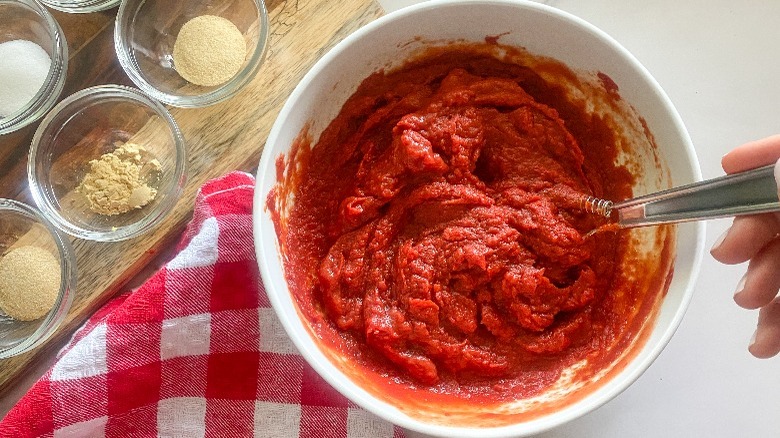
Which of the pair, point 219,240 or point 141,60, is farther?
point 141,60

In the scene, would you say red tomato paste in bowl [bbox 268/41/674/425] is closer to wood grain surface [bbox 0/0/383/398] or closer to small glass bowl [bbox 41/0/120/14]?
wood grain surface [bbox 0/0/383/398]

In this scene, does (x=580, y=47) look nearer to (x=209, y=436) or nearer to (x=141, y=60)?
(x=141, y=60)

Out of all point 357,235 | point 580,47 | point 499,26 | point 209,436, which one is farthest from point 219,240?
point 580,47

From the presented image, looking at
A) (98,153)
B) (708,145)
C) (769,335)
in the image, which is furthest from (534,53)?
(98,153)

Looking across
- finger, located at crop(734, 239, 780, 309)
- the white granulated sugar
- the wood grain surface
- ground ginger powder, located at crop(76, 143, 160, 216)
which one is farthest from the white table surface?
the white granulated sugar

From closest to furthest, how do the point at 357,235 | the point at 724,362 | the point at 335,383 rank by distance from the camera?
the point at 335,383 < the point at 357,235 < the point at 724,362

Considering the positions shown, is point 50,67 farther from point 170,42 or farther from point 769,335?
point 769,335

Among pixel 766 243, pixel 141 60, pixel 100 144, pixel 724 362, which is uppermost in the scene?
pixel 766 243
